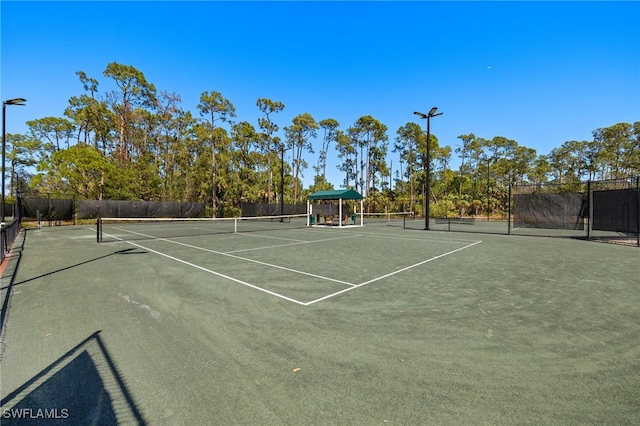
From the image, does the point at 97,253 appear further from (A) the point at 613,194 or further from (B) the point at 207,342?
(A) the point at 613,194

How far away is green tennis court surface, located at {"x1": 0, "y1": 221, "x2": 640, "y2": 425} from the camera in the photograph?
2439 mm

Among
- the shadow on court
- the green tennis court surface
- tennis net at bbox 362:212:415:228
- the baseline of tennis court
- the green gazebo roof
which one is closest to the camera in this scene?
the shadow on court

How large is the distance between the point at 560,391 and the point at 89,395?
4.29 metres

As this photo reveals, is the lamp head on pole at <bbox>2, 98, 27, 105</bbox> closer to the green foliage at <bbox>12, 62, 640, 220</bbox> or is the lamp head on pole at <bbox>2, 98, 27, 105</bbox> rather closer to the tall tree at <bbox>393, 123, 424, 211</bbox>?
the green foliage at <bbox>12, 62, 640, 220</bbox>

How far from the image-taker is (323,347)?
3490mm

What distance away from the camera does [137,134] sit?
47375 mm

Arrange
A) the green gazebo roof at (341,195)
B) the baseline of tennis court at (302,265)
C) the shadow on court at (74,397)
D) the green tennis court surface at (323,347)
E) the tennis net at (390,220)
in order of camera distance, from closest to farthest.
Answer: the shadow on court at (74,397), the green tennis court surface at (323,347), the baseline of tennis court at (302,265), the green gazebo roof at (341,195), the tennis net at (390,220)

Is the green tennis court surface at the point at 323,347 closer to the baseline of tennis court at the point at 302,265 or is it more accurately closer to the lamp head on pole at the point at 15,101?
the baseline of tennis court at the point at 302,265

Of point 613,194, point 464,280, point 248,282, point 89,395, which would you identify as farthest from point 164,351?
point 613,194

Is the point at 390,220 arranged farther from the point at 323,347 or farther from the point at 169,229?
the point at 323,347

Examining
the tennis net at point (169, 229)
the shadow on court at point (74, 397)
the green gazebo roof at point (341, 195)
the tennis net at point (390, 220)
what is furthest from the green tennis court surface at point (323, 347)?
the tennis net at point (390, 220)

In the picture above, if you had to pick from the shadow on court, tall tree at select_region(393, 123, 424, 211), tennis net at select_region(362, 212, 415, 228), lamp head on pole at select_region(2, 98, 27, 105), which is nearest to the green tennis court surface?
the shadow on court

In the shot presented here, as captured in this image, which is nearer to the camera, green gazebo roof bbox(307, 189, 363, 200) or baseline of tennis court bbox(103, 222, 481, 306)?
baseline of tennis court bbox(103, 222, 481, 306)

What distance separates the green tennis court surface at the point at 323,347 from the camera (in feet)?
8.00
